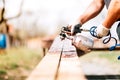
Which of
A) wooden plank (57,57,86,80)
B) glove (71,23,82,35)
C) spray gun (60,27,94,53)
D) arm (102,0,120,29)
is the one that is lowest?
wooden plank (57,57,86,80)

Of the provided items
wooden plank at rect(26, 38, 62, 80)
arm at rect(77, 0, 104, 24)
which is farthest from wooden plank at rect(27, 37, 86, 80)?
arm at rect(77, 0, 104, 24)

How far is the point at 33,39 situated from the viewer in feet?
7.02

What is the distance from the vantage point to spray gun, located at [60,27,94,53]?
212cm

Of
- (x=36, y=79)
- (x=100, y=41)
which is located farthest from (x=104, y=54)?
(x=36, y=79)

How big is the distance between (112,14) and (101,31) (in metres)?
0.12

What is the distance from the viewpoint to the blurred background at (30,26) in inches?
84.1

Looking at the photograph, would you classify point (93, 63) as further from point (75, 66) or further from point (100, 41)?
point (75, 66)

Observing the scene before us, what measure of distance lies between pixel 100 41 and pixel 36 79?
947 millimetres

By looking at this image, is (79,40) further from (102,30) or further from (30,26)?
(30,26)

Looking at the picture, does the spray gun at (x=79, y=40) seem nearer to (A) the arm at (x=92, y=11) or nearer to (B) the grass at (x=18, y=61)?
(A) the arm at (x=92, y=11)

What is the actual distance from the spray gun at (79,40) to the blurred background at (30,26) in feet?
0.16

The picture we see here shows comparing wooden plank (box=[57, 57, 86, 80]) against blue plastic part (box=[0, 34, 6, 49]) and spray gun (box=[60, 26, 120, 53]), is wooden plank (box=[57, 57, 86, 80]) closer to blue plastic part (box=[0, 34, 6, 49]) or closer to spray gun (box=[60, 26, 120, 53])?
spray gun (box=[60, 26, 120, 53])

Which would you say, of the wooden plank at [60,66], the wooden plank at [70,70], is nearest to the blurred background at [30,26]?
the wooden plank at [60,66]

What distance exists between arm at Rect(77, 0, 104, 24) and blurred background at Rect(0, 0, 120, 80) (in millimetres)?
23
